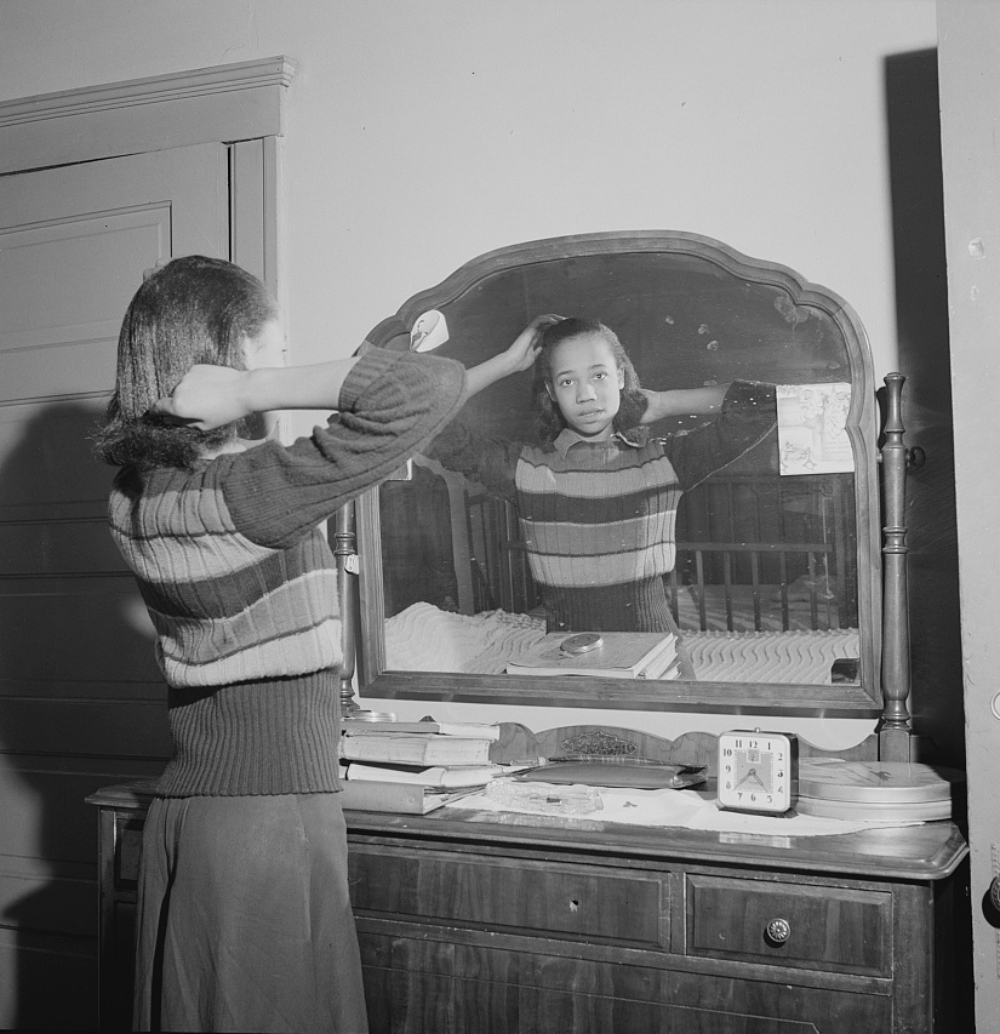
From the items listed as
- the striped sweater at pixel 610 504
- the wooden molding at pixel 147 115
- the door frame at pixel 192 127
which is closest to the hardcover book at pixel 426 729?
the striped sweater at pixel 610 504

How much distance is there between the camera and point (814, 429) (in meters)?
2.23

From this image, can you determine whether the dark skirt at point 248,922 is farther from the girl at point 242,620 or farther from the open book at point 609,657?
the open book at point 609,657

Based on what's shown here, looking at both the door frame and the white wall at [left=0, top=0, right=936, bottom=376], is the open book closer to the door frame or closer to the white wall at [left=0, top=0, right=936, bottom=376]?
the white wall at [left=0, top=0, right=936, bottom=376]

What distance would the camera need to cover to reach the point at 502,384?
247 cm

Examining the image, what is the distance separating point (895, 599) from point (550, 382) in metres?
0.83

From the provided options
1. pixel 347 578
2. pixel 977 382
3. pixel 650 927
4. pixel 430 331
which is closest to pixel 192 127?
pixel 430 331

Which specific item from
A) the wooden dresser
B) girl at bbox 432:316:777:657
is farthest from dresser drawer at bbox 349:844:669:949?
girl at bbox 432:316:777:657

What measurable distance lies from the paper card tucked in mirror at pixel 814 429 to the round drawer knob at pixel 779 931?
34.9 inches

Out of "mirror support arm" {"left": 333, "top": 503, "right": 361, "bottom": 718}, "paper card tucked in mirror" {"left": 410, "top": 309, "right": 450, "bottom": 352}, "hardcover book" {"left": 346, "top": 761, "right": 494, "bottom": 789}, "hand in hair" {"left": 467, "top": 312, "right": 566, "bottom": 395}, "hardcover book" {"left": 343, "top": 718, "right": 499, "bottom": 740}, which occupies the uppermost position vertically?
"paper card tucked in mirror" {"left": 410, "top": 309, "right": 450, "bottom": 352}

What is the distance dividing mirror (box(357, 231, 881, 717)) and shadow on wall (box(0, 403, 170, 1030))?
747mm

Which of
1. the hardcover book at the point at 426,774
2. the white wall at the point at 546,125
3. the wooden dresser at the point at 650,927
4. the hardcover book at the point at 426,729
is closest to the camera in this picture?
the wooden dresser at the point at 650,927

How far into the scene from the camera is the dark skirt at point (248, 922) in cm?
148

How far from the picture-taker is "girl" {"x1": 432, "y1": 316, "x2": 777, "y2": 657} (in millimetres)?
2305

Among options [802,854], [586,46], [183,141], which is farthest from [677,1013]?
[183,141]
